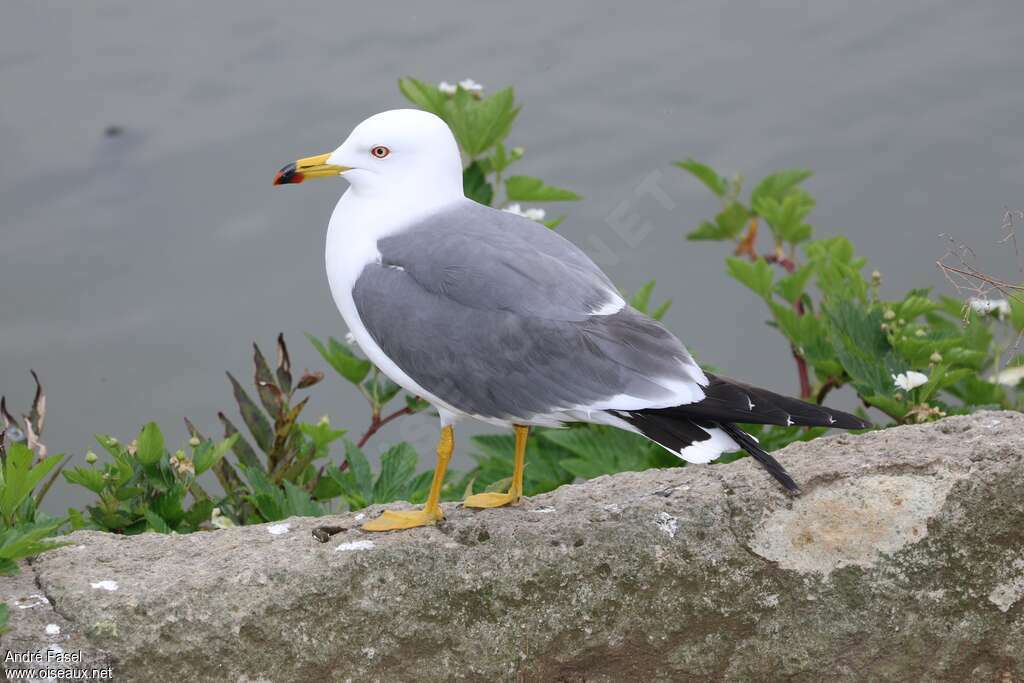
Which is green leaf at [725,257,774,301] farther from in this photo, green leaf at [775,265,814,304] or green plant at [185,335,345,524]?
green plant at [185,335,345,524]

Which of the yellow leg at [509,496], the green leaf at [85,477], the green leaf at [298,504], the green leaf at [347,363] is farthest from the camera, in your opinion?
the green leaf at [347,363]

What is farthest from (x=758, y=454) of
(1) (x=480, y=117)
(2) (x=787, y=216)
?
(2) (x=787, y=216)

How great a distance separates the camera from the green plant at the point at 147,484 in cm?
366

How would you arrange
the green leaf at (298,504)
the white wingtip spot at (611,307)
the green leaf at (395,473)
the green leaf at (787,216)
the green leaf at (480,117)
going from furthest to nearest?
the green leaf at (787,216)
the green leaf at (480,117)
the green leaf at (395,473)
the green leaf at (298,504)
the white wingtip spot at (611,307)

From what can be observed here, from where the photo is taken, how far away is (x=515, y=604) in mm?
3094

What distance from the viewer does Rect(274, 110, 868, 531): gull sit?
2.97m

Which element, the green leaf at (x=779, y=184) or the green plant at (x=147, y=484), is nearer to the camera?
the green plant at (x=147, y=484)

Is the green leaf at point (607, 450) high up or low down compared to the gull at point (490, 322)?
down

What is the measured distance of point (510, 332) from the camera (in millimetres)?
3080

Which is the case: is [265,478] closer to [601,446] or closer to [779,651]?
[601,446]

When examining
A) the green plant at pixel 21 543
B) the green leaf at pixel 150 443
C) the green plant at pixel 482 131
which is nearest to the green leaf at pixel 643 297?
the green plant at pixel 482 131

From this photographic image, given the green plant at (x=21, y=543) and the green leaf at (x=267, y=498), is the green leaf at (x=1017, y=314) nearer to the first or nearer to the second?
the green leaf at (x=267, y=498)

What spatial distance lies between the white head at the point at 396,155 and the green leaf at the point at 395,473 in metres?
0.93

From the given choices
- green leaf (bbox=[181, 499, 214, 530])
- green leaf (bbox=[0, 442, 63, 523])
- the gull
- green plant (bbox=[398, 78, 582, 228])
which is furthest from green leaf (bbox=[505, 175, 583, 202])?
green leaf (bbox=[0, 442, 63, 523])
